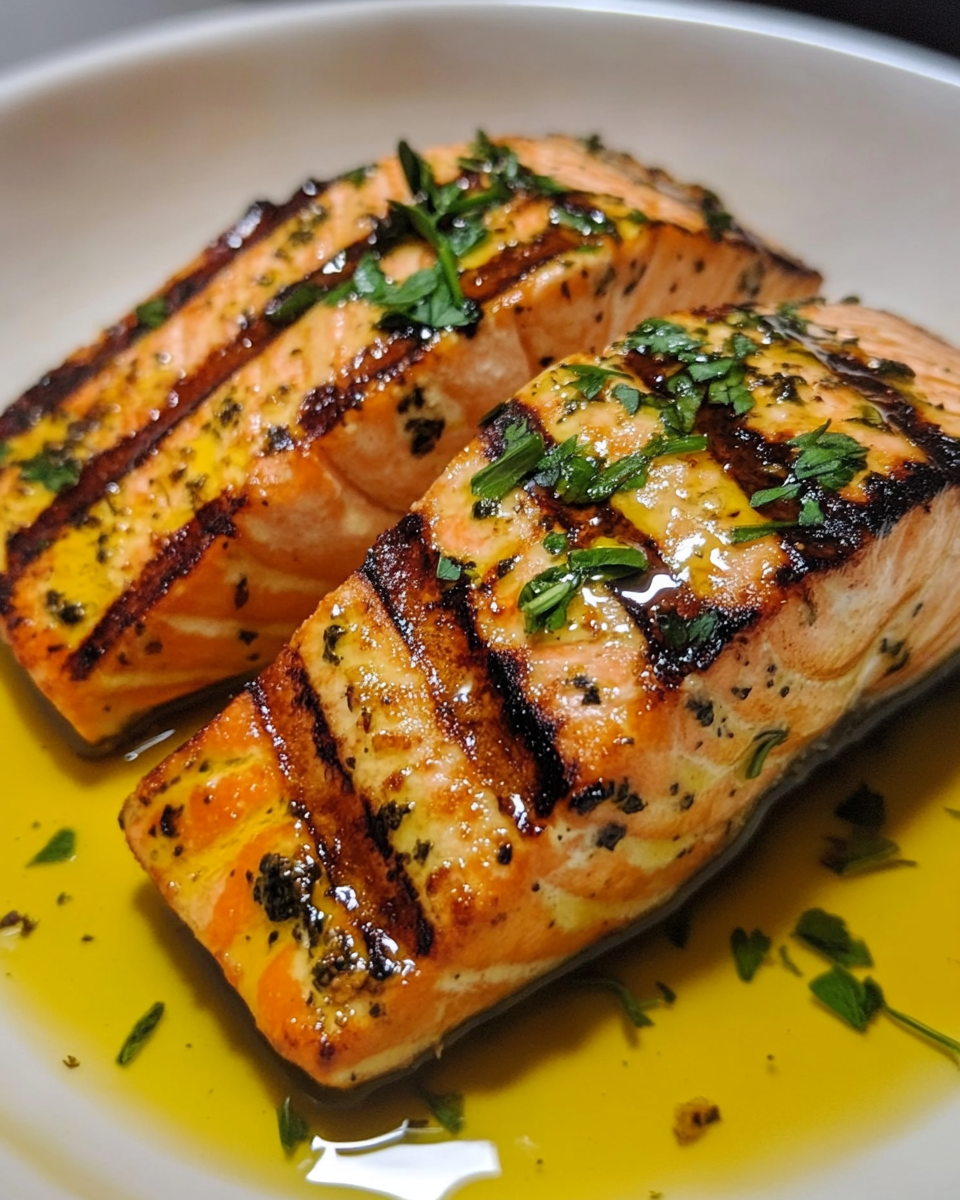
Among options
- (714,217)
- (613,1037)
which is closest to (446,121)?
(714,217)

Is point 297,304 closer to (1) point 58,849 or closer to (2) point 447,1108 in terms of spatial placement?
(1) point 58,849

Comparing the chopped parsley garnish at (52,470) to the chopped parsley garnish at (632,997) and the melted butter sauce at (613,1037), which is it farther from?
the chopped parsley garnish at (632,997)

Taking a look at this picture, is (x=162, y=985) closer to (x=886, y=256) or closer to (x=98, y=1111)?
(x=98, y=1111)

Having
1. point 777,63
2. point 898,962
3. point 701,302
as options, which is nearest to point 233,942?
point 898,962

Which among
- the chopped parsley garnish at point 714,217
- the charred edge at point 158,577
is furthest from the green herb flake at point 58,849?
the chopped parsley garnish at point 714,217

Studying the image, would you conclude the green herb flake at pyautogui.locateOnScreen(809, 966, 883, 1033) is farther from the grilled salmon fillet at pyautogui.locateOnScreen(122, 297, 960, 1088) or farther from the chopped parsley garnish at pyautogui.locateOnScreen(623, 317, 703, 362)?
the chopped parsley garnish at pyautogui.locateOnScreen(623, 317, 703, 362)

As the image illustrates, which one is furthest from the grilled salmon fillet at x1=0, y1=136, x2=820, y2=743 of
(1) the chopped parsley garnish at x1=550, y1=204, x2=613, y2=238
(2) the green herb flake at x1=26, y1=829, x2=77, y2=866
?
(2) the green herb flake at x1=26, y1=829, x2=77, y2=866
